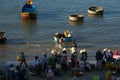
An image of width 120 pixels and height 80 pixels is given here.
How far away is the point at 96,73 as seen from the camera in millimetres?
25438

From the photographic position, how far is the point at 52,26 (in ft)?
147

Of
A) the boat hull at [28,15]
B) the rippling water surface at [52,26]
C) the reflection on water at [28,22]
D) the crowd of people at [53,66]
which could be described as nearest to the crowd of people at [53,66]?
the crowd of people at [53,66]

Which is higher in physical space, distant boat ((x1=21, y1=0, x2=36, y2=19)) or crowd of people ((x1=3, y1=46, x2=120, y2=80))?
crowd of people ((x1=3, y1=46, x2=120, y2=80))

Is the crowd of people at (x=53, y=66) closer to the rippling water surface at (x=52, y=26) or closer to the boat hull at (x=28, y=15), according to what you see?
the rippling water surface at (x=52, y=26)

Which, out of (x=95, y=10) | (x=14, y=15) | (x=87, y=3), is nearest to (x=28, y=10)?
→ (x=14, y=15)

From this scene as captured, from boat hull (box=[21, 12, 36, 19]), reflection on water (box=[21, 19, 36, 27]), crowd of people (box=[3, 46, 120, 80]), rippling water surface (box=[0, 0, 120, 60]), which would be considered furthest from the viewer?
boat hull (box=[21, 12, 36, 19])

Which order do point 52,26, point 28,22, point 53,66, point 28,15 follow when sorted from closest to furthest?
point 53,66
point 52,26
point 28,22
point 28,15

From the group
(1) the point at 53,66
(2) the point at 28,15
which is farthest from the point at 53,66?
(2) the point at 28,15

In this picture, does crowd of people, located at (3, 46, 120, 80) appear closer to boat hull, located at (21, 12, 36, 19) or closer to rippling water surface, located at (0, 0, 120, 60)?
rippling water surface, located at (0, 0, 120, 60)

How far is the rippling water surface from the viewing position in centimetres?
3575

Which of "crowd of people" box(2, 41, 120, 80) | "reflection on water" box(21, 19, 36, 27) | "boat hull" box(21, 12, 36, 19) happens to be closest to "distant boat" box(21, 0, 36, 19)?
"boat hull" box(21, 12, 36, 19)

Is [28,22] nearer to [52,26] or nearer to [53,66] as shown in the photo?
[52,26]

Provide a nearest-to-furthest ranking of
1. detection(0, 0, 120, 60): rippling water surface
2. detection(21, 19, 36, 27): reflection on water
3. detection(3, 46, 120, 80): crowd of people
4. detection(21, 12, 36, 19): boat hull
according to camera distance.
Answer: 1. detection(3, 46, 120, 80): crowd of people
2. detection(0, 0, 120, 60): rippling water surface
3. detection(21, 19, 36, 27): reflection on water
4. detection(21, 12, 36, 19): boat hull

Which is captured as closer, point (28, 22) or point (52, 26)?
point (52, 26)
